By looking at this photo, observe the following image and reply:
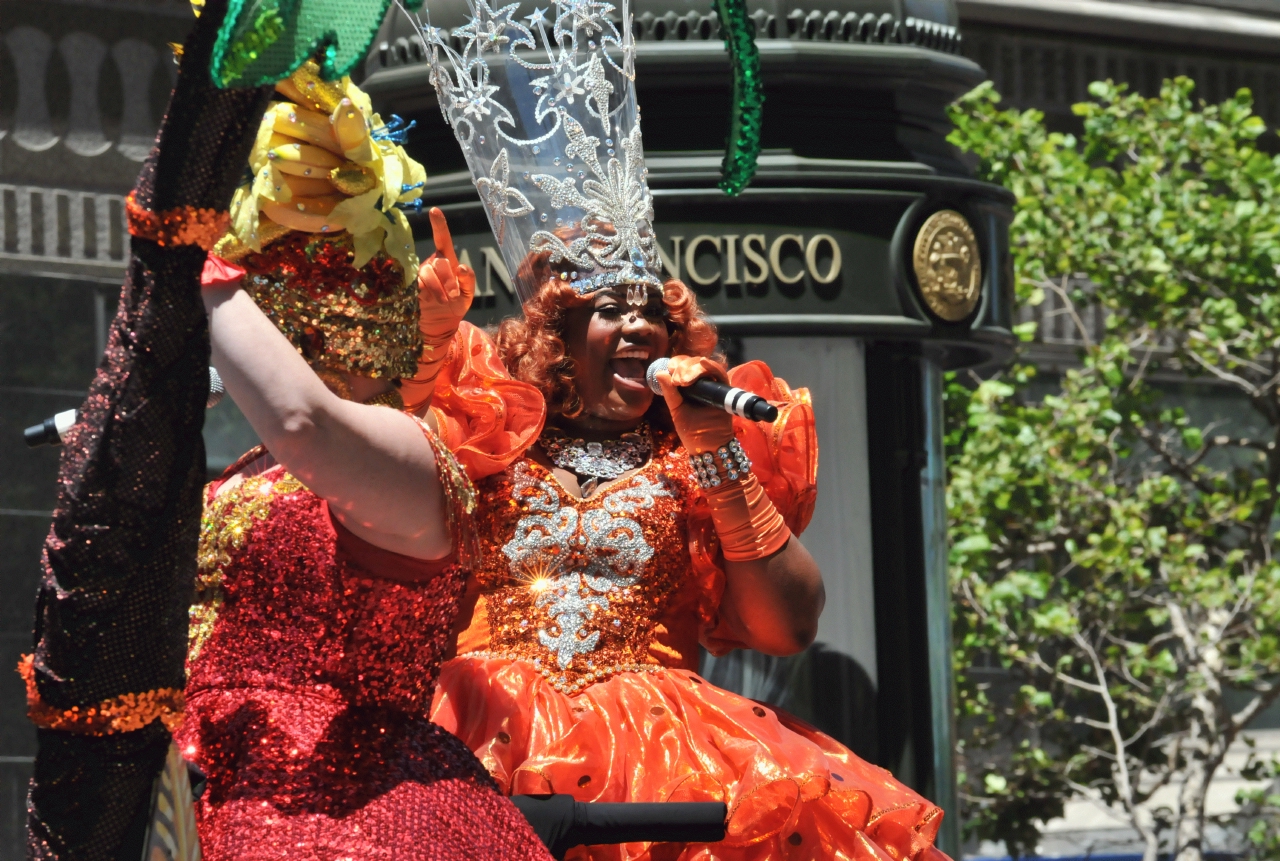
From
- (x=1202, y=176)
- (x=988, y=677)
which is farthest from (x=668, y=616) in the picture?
(x=988, y=677)

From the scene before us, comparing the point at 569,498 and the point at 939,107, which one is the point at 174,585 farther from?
the point at 939,107

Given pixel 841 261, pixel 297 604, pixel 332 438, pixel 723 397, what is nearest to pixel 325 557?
pixel 297 604

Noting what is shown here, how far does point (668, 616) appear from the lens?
135 inches

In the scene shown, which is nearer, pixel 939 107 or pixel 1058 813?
pixel 939 107

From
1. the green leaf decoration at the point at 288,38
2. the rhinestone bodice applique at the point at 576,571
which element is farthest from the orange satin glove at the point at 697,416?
the green leaf decoration at the point at 288,38

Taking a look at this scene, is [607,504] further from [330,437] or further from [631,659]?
[330,437]

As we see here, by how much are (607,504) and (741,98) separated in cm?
72

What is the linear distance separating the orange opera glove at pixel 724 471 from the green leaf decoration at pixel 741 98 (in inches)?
15.3

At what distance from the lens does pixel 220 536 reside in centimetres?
227

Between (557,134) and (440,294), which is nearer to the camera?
(440,294)

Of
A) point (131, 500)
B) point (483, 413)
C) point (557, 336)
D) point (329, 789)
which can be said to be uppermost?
point (131, 500)

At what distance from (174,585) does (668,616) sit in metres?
1.75

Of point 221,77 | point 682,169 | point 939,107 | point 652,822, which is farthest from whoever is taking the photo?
point 939,107

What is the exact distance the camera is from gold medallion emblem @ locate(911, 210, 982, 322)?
4.40 m
